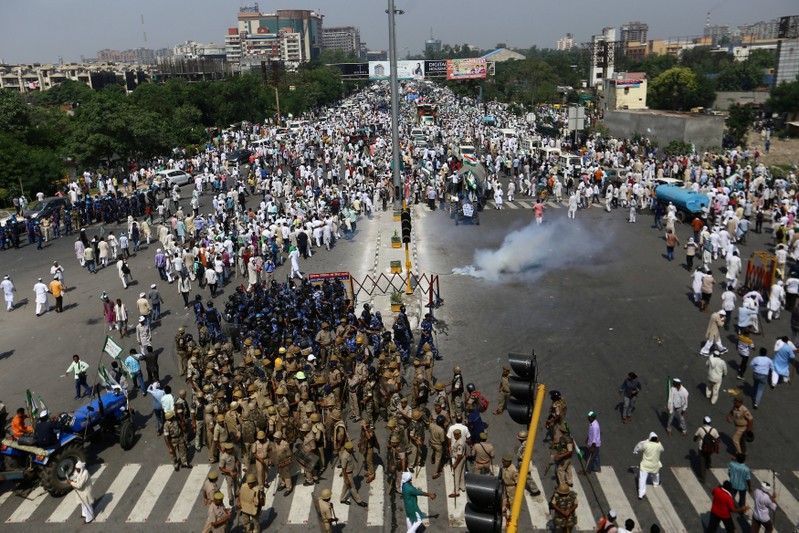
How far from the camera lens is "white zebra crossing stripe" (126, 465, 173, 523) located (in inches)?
415

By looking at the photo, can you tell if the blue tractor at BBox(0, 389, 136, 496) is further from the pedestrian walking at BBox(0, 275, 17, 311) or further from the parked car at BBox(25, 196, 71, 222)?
the parked car at BBox(25, 196, 71, 222)

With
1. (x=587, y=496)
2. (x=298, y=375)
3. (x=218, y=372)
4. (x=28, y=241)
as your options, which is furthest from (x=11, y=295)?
(x=587, y=496)

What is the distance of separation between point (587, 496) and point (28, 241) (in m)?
27.8

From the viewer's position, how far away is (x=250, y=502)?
30.7 feet

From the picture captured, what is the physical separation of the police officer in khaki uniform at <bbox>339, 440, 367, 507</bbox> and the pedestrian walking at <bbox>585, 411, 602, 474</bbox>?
4001 millimetres

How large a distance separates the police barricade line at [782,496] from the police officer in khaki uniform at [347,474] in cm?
669

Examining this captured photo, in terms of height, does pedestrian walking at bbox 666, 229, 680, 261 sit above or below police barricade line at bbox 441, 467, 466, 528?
above

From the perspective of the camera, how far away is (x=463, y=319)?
1802 cm

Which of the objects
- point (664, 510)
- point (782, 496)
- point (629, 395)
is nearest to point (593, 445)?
point (664, 510)

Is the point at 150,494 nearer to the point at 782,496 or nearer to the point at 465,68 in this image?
the point at 782,496

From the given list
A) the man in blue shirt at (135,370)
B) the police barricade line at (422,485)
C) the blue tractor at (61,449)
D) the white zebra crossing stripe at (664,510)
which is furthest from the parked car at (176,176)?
the white zebra crossing stripe at (664,510)

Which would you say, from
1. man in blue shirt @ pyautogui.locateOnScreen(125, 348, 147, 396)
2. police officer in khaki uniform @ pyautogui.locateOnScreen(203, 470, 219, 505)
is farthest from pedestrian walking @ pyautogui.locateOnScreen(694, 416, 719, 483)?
man in blue shirt @ pyautogui.locateOnScreen(125, 348, 147, 396)

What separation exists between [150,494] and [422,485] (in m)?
4.81

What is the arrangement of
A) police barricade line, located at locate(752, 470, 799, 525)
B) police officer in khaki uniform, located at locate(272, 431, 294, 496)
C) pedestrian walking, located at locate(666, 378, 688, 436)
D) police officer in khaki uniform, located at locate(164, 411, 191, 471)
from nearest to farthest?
police barricade line, located at locate(752, 470, 799, 525)
police officer in khaki uniform, located at locate(272, 431, 294, 496)
police officer in khaki uniform, located at locate(164, 411, 191, 471)
pedestrian walking, located at locate(666, 378, 688, 436)
